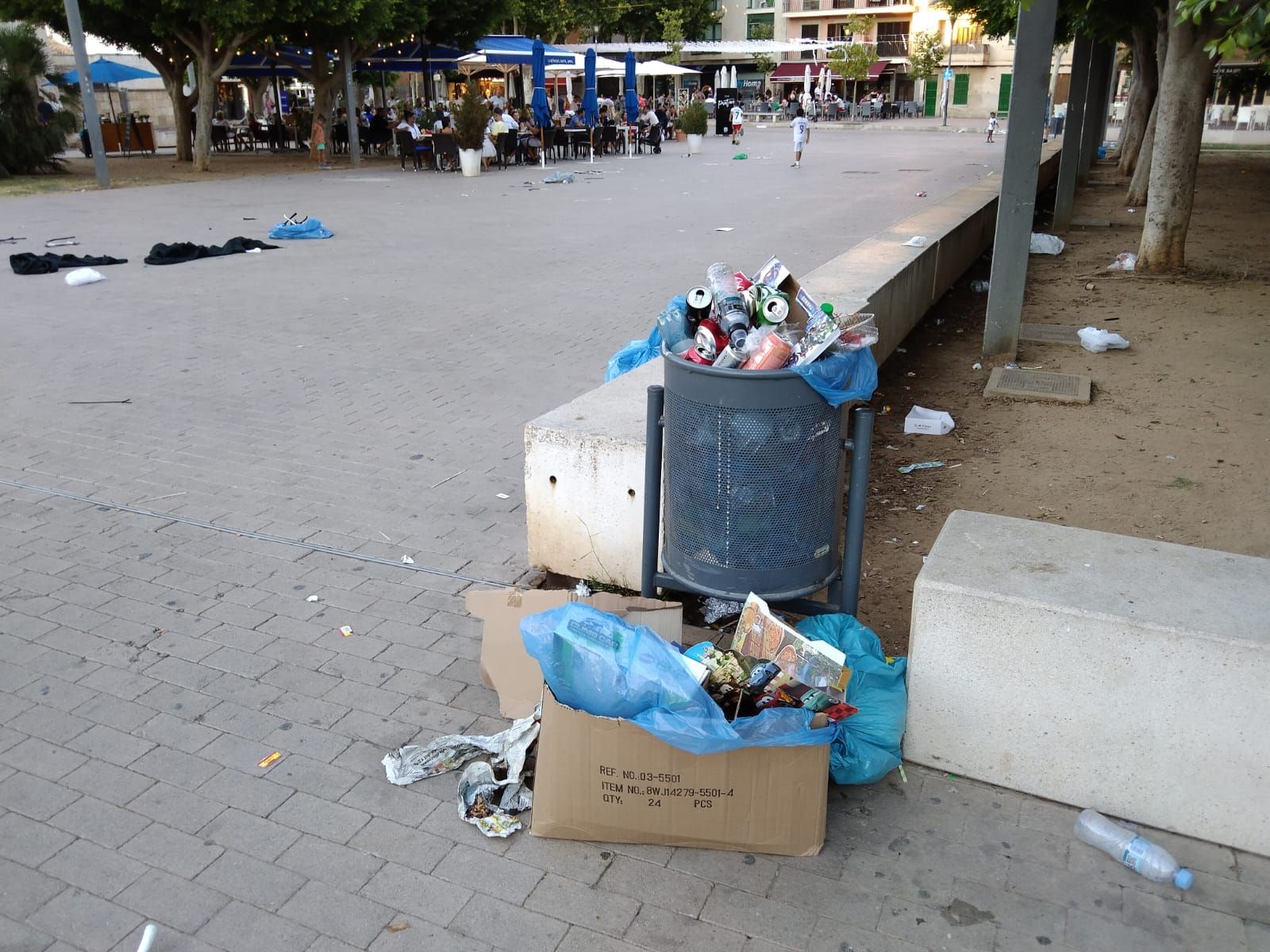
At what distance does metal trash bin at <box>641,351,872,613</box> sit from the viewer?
3227 mm

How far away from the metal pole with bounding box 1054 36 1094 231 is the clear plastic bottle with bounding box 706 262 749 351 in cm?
1256

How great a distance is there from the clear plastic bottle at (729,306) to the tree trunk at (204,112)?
74.2 ft

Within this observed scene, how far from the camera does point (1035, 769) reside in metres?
2.99

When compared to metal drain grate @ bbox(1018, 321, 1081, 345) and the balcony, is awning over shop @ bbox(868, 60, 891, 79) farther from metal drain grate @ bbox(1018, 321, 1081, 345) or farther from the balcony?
metal drain grate @ bbox(1018, 321, 1081, 345)

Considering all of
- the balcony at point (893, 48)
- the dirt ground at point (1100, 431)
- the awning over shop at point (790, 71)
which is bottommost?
the dirt ground at point (1100, 431)

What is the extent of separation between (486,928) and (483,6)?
93.1 feet

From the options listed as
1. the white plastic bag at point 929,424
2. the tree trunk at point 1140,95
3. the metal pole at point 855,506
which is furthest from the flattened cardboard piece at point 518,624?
the tree trunk at point 1140,95

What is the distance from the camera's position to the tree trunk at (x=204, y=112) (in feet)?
74.2

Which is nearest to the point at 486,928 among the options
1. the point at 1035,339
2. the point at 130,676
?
the point at 130,676

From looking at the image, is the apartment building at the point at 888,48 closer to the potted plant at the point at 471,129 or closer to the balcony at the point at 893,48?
the balcony at the point at 893,48

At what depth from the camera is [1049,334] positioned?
27.8 ft

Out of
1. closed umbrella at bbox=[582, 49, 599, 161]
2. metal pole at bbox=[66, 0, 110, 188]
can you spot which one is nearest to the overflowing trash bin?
metal pole at bbox=[66, 0, 110, 188]

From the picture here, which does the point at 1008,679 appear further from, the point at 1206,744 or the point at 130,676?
the point at 130,676

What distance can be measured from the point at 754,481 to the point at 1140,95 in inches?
827
